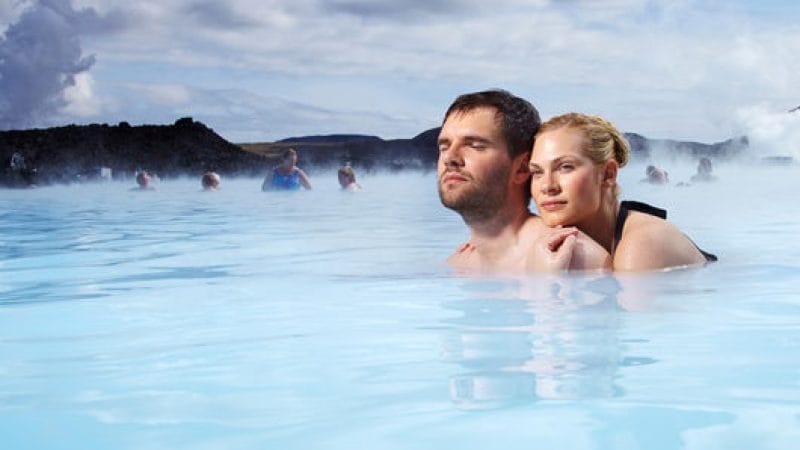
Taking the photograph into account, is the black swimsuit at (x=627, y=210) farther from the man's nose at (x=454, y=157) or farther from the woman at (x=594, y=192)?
the man's nose at (x=454, y=157)

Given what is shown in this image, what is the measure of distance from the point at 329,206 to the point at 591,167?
32.1ft

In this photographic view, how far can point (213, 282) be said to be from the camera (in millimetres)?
5969

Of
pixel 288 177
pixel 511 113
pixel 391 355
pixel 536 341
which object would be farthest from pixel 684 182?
pixel 391 355

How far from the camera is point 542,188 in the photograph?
469 cm

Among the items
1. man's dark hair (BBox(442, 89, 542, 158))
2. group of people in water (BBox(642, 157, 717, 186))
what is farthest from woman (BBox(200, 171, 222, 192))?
man's dark hair (BBox(442, 89, 542, 158))

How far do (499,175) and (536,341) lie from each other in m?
1.39

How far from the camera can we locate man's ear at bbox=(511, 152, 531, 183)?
488cm

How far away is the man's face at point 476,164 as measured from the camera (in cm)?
482

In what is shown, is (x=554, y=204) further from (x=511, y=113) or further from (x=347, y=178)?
(x=347, y=178)

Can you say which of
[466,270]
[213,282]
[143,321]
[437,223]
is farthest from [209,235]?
[143,321]

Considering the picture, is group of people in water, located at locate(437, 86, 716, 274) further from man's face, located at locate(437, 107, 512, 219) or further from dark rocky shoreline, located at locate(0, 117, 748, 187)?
dark rocky shoreline, located at locate(0, 117, 748, 187)

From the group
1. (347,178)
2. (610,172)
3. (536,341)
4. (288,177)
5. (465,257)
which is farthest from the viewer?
(347,178)

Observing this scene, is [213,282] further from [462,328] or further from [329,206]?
[329,206]

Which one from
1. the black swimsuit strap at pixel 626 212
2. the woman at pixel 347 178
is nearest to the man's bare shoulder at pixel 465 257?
the black swimsuit strap at pixel 626 212
